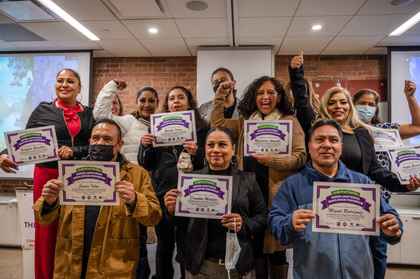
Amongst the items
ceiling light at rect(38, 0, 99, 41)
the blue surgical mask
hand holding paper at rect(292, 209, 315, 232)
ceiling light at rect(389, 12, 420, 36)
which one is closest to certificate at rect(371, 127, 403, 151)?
the blue surgical mask

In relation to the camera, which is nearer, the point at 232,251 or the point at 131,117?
the point at 232,251

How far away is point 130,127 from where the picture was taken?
2.63m

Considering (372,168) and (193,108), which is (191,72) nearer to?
(193,108)

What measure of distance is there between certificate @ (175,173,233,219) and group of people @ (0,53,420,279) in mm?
59

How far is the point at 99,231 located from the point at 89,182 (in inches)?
11.2

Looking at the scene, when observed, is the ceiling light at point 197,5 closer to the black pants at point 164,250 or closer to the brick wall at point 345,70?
the brick wall at point 345,70

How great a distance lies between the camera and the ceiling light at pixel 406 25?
154 inches

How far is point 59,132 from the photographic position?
7.27 ft

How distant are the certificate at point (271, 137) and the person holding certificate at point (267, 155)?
0.04 meters

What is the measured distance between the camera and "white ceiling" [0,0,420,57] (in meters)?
3.55

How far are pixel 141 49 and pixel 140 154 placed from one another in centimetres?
312

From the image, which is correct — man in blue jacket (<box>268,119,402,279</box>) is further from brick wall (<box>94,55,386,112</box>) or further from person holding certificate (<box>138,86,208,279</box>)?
brick wall (<box>94,55,386,112</box>)

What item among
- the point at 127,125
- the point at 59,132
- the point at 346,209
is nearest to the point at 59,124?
the point at 59,132

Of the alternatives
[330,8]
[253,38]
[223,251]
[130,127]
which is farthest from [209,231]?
[253,38]
